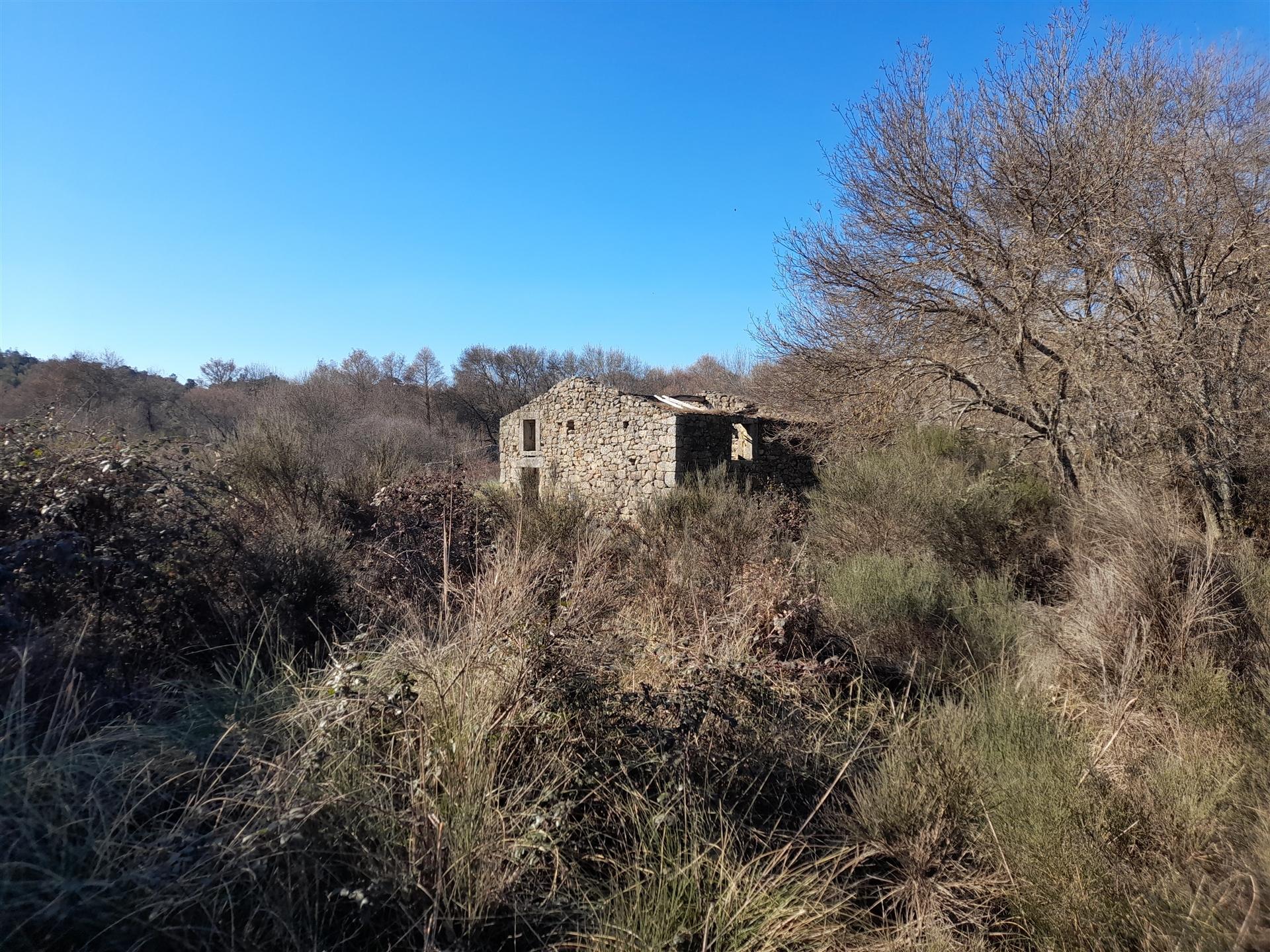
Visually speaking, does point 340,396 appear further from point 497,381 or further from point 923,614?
point 923,614

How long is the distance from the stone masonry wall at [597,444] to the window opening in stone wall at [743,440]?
90.0 inches

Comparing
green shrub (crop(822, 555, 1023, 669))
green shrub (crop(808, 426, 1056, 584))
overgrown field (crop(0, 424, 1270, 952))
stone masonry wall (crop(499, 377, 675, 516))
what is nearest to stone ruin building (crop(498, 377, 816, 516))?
stone masonry wall (crop(499, 377, 675, 516))

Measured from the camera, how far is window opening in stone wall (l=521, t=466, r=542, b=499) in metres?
10.0

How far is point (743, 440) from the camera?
56.8 feet

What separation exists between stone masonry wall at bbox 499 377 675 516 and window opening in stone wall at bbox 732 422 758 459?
2.29 metres

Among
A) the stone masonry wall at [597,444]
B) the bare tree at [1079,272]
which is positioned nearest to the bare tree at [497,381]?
the stone masonry wall at [597,444]

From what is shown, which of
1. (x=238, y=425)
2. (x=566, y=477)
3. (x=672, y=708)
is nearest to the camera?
(x=672, y=708)

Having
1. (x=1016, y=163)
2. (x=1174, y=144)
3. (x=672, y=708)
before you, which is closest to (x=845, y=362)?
(x=1016, y=163)

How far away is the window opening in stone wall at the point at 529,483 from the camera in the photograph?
10.0 m

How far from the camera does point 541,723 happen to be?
296 cm

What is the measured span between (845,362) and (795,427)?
1905mm

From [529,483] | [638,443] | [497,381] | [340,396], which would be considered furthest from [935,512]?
[497,381]

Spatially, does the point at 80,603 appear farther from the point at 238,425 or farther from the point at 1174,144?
the point at 1174,144

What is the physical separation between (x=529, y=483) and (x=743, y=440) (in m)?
Result: 6.56
